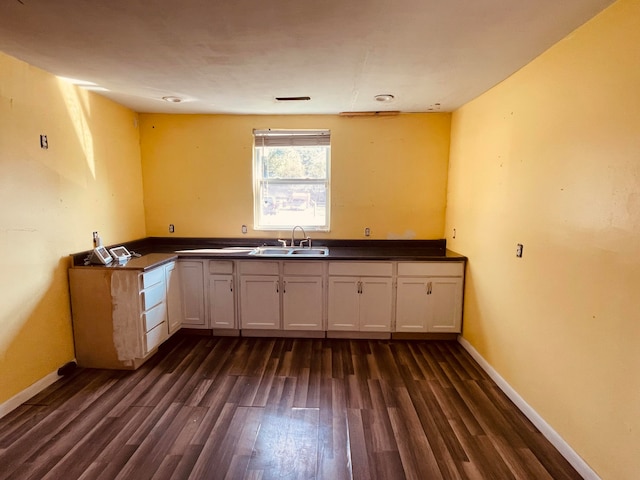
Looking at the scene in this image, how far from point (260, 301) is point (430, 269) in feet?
5.87

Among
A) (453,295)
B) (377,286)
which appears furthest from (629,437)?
(377,286)

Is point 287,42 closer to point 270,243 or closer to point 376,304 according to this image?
point 270,243

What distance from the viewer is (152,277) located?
9.38ft

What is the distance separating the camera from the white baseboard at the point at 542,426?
1712 mm

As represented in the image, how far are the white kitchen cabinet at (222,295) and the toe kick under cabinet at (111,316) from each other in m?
0.66

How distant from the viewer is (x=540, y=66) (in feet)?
6.81

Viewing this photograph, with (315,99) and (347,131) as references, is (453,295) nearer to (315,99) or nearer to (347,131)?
(347,131)

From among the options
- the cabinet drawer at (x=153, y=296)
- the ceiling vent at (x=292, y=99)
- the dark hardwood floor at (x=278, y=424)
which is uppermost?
the ceiling vent at (x=292, y=99)

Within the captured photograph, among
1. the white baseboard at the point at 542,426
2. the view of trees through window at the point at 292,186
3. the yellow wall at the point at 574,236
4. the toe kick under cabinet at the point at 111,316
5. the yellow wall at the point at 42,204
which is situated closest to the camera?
the yellow wall at the point at 574,236

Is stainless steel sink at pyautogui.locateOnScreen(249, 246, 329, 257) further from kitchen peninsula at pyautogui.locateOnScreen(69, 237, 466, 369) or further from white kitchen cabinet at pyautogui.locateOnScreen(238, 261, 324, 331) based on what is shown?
white kitchen cabinet at pyautogui.locateOnScreen(238, 261, 324, 331)

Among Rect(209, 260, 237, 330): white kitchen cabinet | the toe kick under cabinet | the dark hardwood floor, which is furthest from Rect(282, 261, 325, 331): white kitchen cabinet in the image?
the toe kick under cabinet

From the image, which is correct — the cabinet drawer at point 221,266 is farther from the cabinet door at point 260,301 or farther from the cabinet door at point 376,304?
the cabinet door at point 376,304

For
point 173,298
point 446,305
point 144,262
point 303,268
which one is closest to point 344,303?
point 303,268

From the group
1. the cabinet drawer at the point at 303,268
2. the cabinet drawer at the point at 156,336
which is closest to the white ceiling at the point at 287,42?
the cabinet drawer at the point at 303,268
